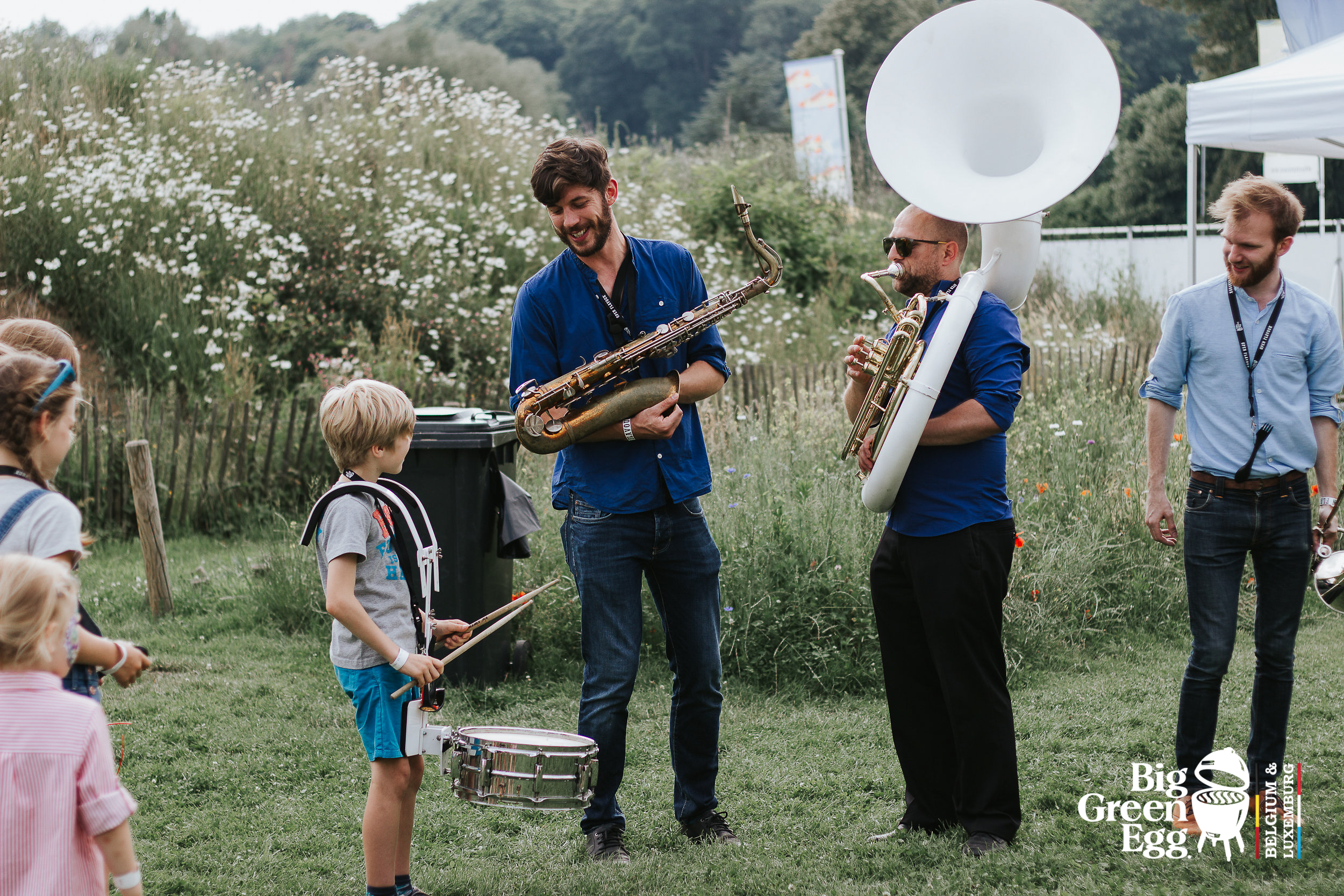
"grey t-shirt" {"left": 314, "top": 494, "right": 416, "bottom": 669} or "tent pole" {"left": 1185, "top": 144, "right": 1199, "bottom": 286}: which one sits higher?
"tent pole" {"left": 1185, "top": 144, "right": 1199, "bottom": 286}

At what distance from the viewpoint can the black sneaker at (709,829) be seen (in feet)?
11.5

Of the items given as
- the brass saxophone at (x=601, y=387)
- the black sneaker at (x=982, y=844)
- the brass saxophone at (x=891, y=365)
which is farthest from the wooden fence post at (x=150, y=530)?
the black sneaker at (x=982, y=844)

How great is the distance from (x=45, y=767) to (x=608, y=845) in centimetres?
181

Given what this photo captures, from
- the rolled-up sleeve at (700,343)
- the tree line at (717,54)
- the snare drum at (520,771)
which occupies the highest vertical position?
the tree line at (717,54)

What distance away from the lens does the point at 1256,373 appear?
3344mm

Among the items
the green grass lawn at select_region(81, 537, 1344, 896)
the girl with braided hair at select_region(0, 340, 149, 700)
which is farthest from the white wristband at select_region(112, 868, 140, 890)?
the green grass lawn at select_region(81, 537, 1344, 896)

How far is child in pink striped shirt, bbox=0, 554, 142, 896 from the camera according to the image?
2.03m

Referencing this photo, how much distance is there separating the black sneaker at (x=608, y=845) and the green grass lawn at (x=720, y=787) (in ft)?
0.16

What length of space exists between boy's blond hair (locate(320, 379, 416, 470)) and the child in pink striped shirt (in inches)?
37.8

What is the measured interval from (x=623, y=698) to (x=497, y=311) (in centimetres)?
685

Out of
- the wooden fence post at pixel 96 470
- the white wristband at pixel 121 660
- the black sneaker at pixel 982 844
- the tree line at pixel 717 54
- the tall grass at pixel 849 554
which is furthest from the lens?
the tree line at pixel 717 54

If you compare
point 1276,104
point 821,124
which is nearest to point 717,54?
point 821,124

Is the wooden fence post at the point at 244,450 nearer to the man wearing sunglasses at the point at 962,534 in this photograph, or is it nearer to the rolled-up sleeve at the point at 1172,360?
the man wearing sunglasses at the point at 962,534

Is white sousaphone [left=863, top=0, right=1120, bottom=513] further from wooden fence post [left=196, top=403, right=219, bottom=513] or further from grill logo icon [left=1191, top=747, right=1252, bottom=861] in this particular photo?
wooden fence post [left=196, top=403, right=219, bottom=513]
